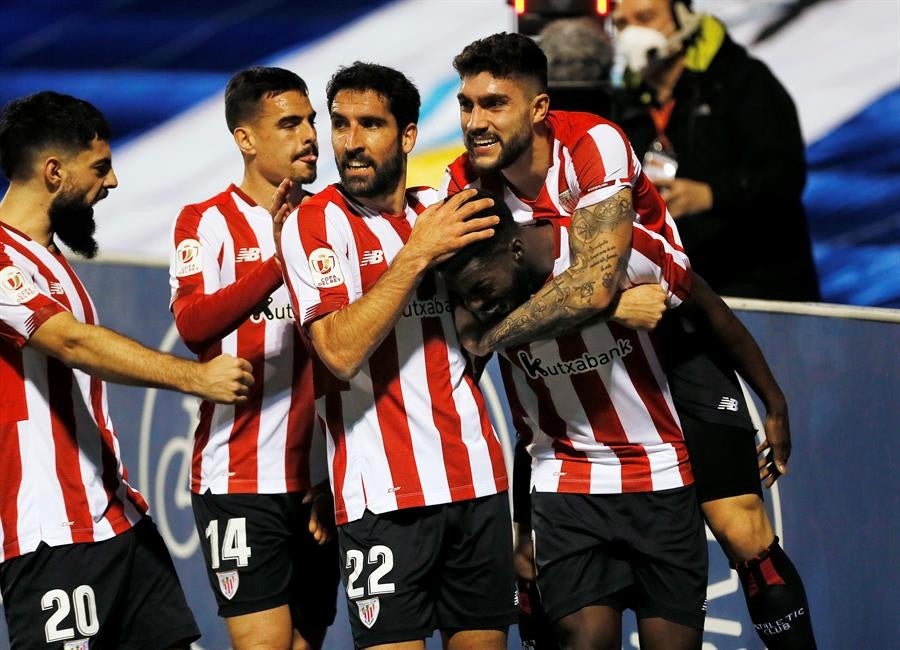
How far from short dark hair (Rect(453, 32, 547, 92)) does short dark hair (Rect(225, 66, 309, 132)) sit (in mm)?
745

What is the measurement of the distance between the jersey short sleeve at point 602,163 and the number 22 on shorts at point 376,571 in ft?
3.60

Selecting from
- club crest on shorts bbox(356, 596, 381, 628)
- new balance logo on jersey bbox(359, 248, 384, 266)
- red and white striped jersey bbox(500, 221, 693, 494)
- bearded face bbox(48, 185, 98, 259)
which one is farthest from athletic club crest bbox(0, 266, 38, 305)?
red and white striped jersey bbox(500, 221, 693, 494)

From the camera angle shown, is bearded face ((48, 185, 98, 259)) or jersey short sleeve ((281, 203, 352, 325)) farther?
bearded face ((48, 185, 98, 259))

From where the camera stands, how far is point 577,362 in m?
4.22

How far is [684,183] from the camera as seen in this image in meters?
5.73

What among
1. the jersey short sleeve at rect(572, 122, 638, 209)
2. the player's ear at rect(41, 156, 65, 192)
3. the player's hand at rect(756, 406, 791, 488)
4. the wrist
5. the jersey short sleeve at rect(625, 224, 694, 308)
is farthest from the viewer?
the player's hand at rect(756, 406, 791, 488)

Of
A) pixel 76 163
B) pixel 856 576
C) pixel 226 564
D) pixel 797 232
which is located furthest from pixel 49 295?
pixel 797 232

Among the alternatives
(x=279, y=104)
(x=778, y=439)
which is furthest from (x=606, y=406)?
(x=279, y=104)

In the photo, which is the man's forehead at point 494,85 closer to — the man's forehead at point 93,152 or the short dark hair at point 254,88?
the short dark hair at point 254,88

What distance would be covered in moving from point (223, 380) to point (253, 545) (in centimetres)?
88

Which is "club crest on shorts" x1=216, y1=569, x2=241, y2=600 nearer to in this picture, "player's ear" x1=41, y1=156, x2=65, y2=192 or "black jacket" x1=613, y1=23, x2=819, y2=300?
"player's ear" x1=41, y1=156, x2=65, y2=192

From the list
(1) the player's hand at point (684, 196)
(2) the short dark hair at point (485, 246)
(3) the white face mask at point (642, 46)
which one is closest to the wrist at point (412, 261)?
(2) the short dark hair at point (485, 246)

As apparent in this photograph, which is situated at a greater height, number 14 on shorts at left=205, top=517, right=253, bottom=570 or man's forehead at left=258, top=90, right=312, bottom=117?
man's forehead at left=258, top=90, right=312, bottom=117

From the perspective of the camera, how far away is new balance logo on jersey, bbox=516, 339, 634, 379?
13.9ft
